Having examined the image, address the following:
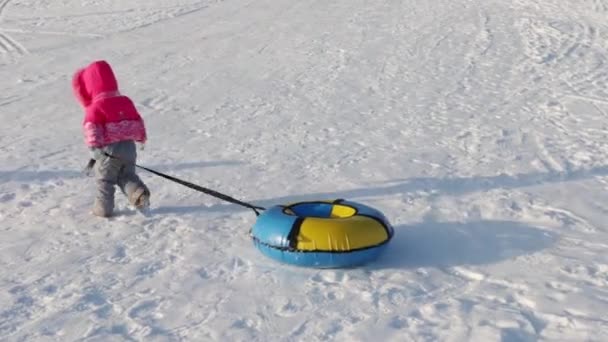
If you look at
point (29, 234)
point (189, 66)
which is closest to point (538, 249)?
point (29, 234)

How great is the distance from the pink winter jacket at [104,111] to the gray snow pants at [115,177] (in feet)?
0.27

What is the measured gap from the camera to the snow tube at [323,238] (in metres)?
5.05

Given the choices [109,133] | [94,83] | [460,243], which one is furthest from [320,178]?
[94,83]

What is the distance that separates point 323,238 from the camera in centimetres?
505

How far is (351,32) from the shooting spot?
549 inches

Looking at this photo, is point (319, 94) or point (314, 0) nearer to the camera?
point (319, 94)

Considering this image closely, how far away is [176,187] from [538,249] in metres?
2.95

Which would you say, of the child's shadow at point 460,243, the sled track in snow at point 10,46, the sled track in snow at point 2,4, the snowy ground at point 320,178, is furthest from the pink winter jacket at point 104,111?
the sled track in snow at point 2,4

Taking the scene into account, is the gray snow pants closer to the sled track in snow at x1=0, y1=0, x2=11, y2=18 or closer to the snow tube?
the snow tube

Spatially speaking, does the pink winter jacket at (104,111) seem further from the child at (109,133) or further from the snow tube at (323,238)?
the snow tube at (323,238)

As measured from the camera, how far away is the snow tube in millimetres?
5055

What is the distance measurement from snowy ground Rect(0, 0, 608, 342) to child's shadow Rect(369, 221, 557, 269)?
2cm

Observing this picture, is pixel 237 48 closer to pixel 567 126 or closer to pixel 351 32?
pixel 351 32

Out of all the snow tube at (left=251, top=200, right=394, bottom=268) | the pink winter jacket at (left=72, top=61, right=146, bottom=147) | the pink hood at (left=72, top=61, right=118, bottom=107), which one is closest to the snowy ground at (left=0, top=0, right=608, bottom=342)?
the snow tube at (left=251, top=200, right=394, bottom=268)
